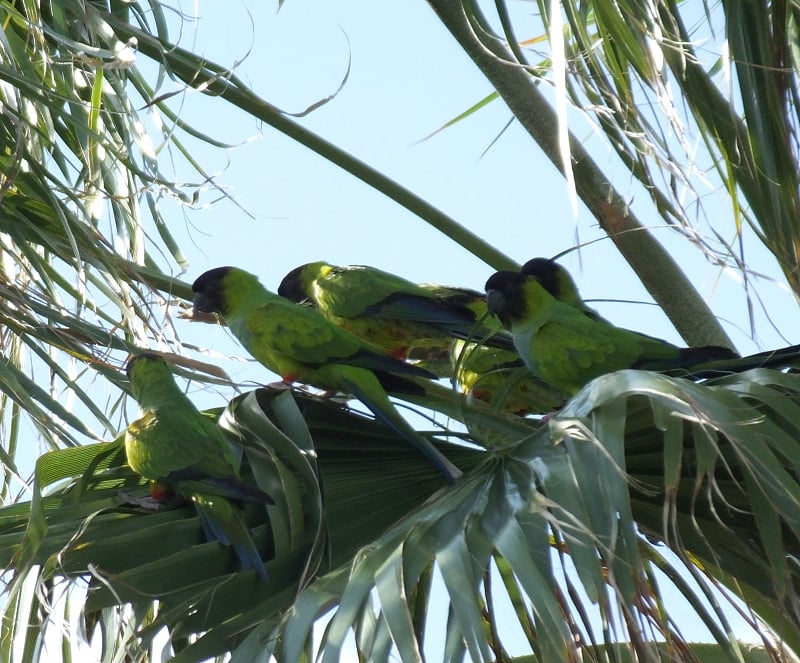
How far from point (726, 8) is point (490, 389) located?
4.94ft

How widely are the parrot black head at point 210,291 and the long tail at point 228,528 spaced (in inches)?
49.4

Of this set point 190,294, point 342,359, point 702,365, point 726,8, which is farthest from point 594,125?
point 190,294

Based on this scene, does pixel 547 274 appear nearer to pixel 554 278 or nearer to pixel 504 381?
pixel 554 278

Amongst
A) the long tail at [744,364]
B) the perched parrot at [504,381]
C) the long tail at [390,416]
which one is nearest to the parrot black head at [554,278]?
the perched parrot at [504,381]

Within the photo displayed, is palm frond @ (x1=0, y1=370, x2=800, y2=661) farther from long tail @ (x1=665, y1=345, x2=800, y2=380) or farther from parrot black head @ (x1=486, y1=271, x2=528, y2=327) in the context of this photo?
parrot black head @ (x1=486, y1=271, x2=528, y2=327)

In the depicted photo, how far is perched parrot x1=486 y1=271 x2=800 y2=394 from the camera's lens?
7.79 feet

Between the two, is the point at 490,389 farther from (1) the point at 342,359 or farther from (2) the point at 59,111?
(2) the point at 59,111

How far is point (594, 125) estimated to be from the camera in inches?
83.7

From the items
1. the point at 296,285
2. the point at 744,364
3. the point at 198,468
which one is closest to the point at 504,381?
the point at 296,285

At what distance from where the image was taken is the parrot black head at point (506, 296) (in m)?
3.01

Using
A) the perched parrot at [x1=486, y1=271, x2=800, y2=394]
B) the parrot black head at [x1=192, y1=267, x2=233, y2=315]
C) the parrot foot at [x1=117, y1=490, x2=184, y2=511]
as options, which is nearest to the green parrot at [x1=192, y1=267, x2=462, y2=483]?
the parrot black head at [x1=192, y1=267, x2=233, y2=315]

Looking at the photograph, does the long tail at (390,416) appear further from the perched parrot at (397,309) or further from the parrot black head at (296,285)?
the parrot black head at (296,285)

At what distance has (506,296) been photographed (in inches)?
120

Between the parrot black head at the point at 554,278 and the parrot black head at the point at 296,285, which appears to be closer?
the parrot black head at the point at 554,278
